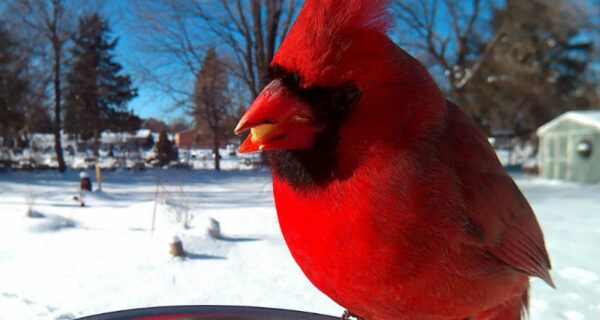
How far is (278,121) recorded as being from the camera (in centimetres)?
27

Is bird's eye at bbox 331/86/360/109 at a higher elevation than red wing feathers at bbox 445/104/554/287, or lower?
higher

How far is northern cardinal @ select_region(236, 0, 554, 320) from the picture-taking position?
0.28 m

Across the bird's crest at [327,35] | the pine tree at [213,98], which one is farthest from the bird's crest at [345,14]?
the pine tree at [213,98]

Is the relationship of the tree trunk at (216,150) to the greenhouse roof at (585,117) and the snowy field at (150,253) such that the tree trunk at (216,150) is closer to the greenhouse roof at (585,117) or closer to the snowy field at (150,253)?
the snowy field at (150,253)

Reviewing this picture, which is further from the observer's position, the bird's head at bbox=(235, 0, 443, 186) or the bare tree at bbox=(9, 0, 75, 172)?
the bare tree at bbox=(9, 0, 75, 172)

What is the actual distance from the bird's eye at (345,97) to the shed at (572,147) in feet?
20.0

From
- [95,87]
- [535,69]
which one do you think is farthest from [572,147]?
[95,87]

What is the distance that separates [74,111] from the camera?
1.18 m

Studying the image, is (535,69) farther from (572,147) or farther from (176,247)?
(176,247)

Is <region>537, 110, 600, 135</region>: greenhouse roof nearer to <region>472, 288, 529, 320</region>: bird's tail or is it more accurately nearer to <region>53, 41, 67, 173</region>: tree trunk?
<region>472, 288, 529, 320</region>: bird's tail

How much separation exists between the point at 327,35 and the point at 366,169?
0.12 metres

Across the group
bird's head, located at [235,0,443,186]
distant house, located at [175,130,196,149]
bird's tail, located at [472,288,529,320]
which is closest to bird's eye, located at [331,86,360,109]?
bird's head, located at [235,0,443,186]

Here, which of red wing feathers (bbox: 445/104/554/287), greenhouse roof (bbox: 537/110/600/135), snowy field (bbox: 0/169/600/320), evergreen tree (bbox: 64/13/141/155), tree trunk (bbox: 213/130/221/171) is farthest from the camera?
greenhouse roof (bbox: 537/110/600/135)

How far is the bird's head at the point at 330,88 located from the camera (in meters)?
0.28
